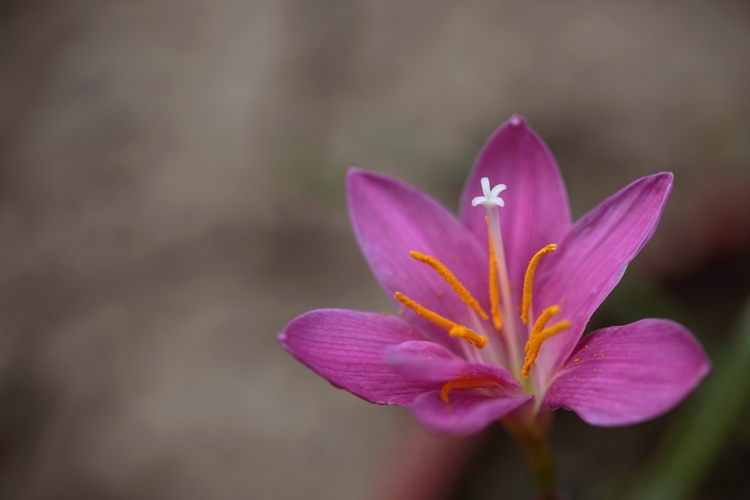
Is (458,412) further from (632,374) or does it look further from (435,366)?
(632,374)

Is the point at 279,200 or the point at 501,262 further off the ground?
the point at 279,200

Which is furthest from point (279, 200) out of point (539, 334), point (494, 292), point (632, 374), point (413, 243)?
point (632, 374)

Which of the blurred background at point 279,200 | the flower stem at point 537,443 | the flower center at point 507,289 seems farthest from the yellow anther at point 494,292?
the blurred background at point 279,200

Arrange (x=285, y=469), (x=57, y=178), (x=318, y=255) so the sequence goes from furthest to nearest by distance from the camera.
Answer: (x=57, y=178) → (x=318, y=255) → (x=285, y=469)

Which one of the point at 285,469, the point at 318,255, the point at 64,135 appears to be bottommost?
the point at 285,469

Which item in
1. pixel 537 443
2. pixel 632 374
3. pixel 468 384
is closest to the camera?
pixel 632 374

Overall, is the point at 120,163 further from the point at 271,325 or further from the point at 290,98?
the point at 271,325

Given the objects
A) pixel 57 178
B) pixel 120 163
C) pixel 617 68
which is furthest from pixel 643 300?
pixel 57 178

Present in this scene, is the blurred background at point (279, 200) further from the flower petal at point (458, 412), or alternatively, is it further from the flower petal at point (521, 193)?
the flower petal at point (458, 412)
